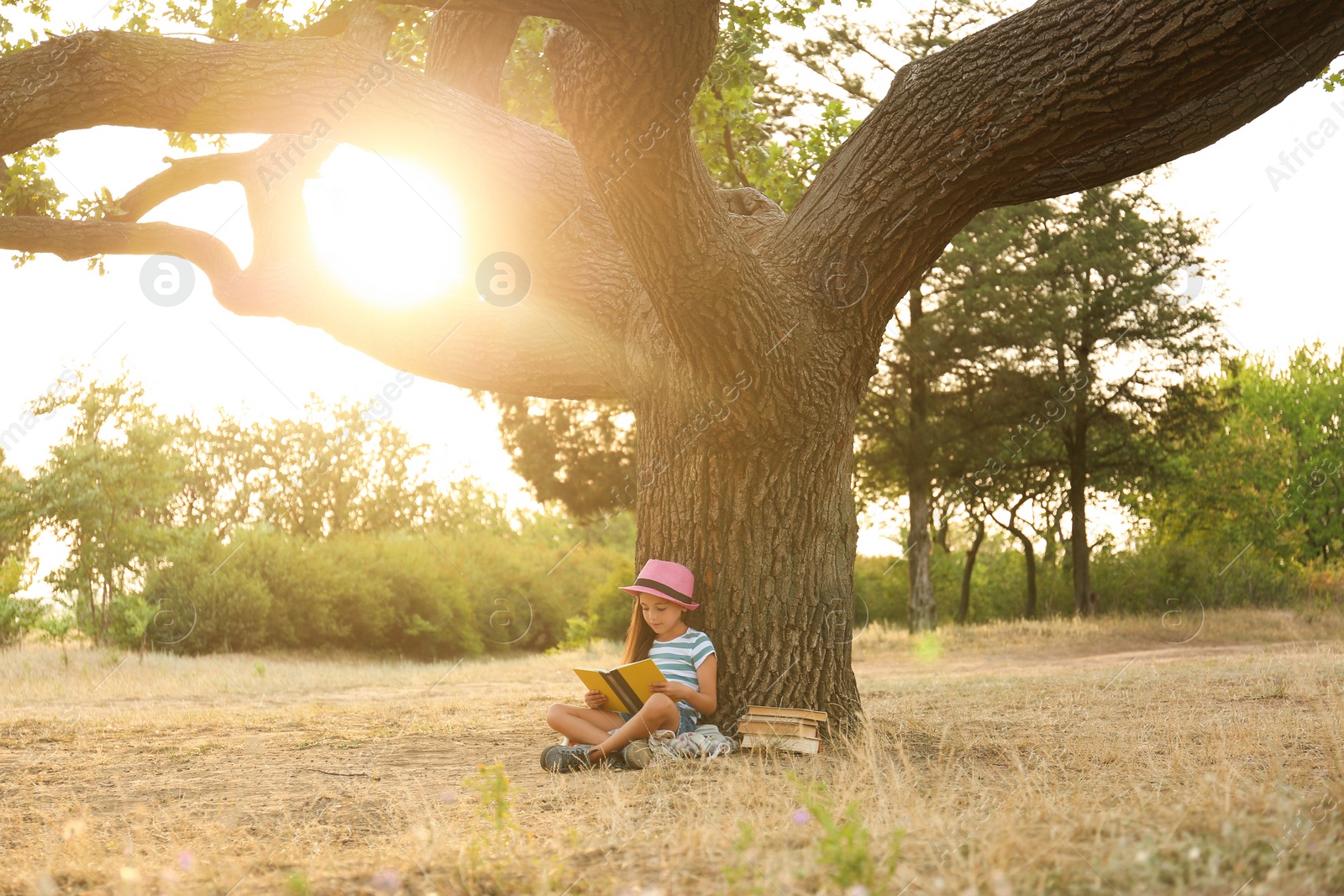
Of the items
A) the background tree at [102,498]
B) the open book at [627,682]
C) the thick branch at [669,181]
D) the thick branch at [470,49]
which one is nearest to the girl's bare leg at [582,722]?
the open book at [627,682]

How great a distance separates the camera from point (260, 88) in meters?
6.63

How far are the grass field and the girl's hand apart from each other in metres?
0.48

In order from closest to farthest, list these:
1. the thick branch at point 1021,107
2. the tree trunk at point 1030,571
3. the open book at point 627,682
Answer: the thick branch at point 1021,107, the open book at point 627,682, the tree trunk at point 1030,571

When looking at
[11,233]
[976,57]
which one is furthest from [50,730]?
[976,57]

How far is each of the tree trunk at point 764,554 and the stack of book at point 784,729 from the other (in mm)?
351

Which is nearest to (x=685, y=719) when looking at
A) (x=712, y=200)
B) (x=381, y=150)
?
(x=712, y=200)

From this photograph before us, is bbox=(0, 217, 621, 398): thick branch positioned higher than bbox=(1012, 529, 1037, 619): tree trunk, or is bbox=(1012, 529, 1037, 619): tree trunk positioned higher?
bbox=(0, 217, 621, 398): thick branch

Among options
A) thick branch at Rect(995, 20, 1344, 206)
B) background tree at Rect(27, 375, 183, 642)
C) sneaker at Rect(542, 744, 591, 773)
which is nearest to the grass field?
sneaker at Rect(542, 744, 591, 773)

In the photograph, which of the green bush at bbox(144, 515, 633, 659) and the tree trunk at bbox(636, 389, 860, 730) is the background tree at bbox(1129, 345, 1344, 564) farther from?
the tree trunk at bbox(636, 389, 860, 730)

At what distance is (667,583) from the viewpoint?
6.30 meters

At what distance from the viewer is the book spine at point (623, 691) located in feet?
18.7

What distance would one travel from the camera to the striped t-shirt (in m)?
6.14

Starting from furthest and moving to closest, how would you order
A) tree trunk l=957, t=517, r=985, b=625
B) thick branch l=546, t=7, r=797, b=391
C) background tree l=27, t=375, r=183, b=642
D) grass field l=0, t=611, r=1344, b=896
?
1. tree trunk l=957, t=517, r=985, b=625
2. background tree l=27, t=375, r=183, b=642
3. thick branch l=546, t=7, r=797, b=391
4. grass field l=0, t=611, r=1344, b=896

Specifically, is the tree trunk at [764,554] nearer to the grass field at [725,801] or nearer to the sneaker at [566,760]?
the grass field at [725,801]
